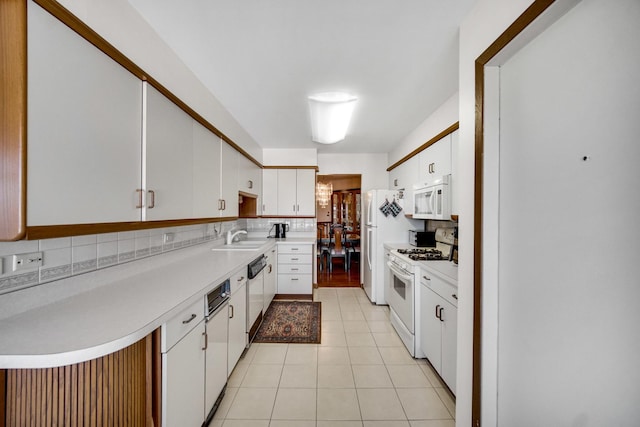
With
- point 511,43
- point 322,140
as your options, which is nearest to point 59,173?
point 511,43

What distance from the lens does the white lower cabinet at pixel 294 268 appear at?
3.83 metres

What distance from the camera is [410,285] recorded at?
2.43 meters

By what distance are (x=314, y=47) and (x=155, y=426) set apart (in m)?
2.19

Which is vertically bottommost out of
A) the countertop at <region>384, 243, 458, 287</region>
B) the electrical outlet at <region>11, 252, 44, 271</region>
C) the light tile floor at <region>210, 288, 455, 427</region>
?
the light tile floor at <region>210, 288, 455, 427</region>

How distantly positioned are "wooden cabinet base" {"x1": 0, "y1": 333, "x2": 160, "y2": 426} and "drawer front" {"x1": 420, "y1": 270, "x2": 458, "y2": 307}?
1.79 m

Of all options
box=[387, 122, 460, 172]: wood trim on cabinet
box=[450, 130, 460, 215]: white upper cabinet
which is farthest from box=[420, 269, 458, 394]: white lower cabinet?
box=[387, 122, 460, 172]: wood trim on cabinet

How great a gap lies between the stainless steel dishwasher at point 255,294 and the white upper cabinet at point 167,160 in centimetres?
85

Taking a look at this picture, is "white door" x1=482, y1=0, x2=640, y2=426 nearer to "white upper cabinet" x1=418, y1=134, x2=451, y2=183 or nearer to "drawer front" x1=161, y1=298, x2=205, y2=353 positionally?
"white upper cabinet" x1=418, y1=134, x2=451, y2=183

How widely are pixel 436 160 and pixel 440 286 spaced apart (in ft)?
4.47

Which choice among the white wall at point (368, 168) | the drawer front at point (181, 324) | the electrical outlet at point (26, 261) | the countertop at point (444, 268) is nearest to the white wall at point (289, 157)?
the white wall at point (368, 168)

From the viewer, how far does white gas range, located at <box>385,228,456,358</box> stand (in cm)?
234

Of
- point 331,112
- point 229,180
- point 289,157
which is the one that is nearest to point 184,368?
point 229,180

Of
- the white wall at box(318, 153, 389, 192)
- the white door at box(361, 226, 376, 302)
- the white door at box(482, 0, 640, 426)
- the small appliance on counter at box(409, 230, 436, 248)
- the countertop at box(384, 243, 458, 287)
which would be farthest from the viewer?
the white wall at box(318, 153, 389, 192)

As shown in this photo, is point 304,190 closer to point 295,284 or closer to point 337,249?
point 295,284
